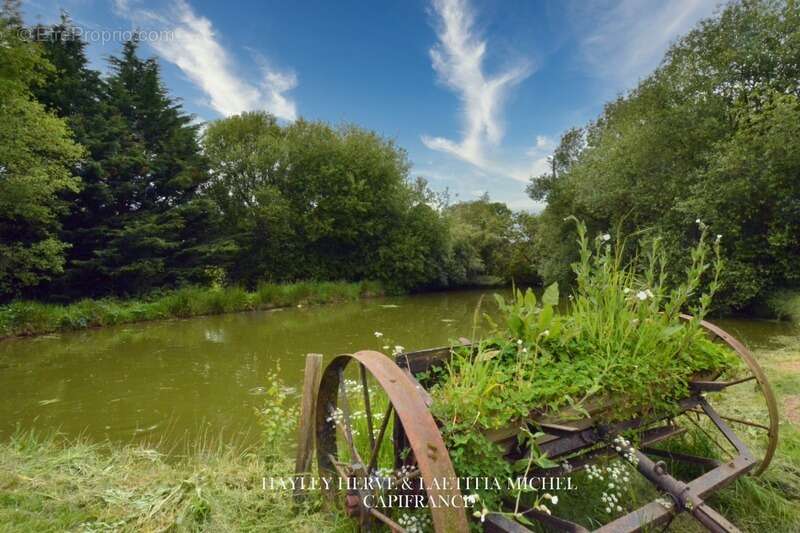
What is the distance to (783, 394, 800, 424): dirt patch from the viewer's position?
3159 mm

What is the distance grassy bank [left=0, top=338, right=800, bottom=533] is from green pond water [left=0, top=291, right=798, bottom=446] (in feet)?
3.16

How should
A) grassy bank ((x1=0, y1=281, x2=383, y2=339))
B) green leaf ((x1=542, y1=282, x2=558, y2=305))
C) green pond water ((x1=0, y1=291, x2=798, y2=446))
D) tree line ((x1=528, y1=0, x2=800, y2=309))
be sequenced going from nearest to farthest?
green leaf ((x1=542, y1=282, x2=558, y2=305))
green pond water ((x1=0, y1=291, x2=798, y2=446))
grassy bank ((x1=0, y1=281, x2=383, y2=339))
tree line ((x1=528, y1=0, x2=800, y2=309))

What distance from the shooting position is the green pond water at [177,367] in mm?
4039

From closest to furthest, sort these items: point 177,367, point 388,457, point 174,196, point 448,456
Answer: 1. point 448,456
2. point 388,457
3. point 177,367
4. point 174,196

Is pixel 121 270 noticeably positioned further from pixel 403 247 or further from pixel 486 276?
pixel 486 276

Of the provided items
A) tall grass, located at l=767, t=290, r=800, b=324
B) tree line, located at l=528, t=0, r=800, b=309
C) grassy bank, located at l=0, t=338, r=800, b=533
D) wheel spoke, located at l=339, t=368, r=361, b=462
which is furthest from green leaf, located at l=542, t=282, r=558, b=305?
tall grass, located at l=767, t=290, r=800, b=324

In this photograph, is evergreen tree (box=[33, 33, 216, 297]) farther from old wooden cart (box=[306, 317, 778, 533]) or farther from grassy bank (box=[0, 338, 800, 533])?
old wooden cart (box=[306, 317, 778, 533])

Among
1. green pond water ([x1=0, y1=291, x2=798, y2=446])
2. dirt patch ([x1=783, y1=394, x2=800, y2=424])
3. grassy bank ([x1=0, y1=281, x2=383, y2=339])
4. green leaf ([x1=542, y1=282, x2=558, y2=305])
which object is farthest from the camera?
grassy bank ([x1=0, y1=281, x2=383, y2=339])

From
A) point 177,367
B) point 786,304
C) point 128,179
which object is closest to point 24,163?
point 128,179

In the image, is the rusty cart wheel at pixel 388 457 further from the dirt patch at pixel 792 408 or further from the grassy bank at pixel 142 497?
the dirt patch at pixel 792 408

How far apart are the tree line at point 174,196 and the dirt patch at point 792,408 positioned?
1130 centimetres

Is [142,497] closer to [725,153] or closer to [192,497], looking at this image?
[192,497]

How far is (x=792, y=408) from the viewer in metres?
3.39

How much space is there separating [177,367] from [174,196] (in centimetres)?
937
